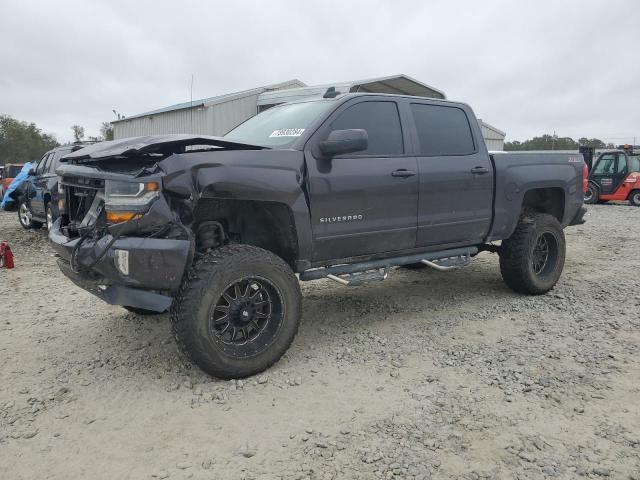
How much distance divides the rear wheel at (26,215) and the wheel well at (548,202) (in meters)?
9.46

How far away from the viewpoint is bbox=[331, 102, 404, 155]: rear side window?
13.6 feet

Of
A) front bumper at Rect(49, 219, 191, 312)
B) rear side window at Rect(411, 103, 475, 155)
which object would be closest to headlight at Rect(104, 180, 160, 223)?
front bumper at Rect(49, 219, 191, 312)

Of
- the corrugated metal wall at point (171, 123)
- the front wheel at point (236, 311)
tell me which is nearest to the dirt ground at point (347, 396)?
the front wheel at point (236, 311)

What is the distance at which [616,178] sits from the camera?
17.8m

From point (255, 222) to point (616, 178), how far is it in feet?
57.8

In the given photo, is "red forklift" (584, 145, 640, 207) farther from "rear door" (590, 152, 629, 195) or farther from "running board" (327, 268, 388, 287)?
"running board" (327, 268, 388, 287)

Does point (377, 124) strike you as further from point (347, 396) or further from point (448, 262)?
point (347, 396)

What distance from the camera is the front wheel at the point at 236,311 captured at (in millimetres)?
3205

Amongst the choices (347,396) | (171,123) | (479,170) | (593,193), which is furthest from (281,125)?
(171,123)

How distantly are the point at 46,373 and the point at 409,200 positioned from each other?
300 centimetres

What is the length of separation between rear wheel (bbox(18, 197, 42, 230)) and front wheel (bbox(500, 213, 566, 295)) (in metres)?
9.36

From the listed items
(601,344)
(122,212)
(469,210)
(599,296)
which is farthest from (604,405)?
(122,212)

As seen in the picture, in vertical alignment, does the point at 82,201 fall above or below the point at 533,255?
above

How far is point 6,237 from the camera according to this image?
33.5 feet
